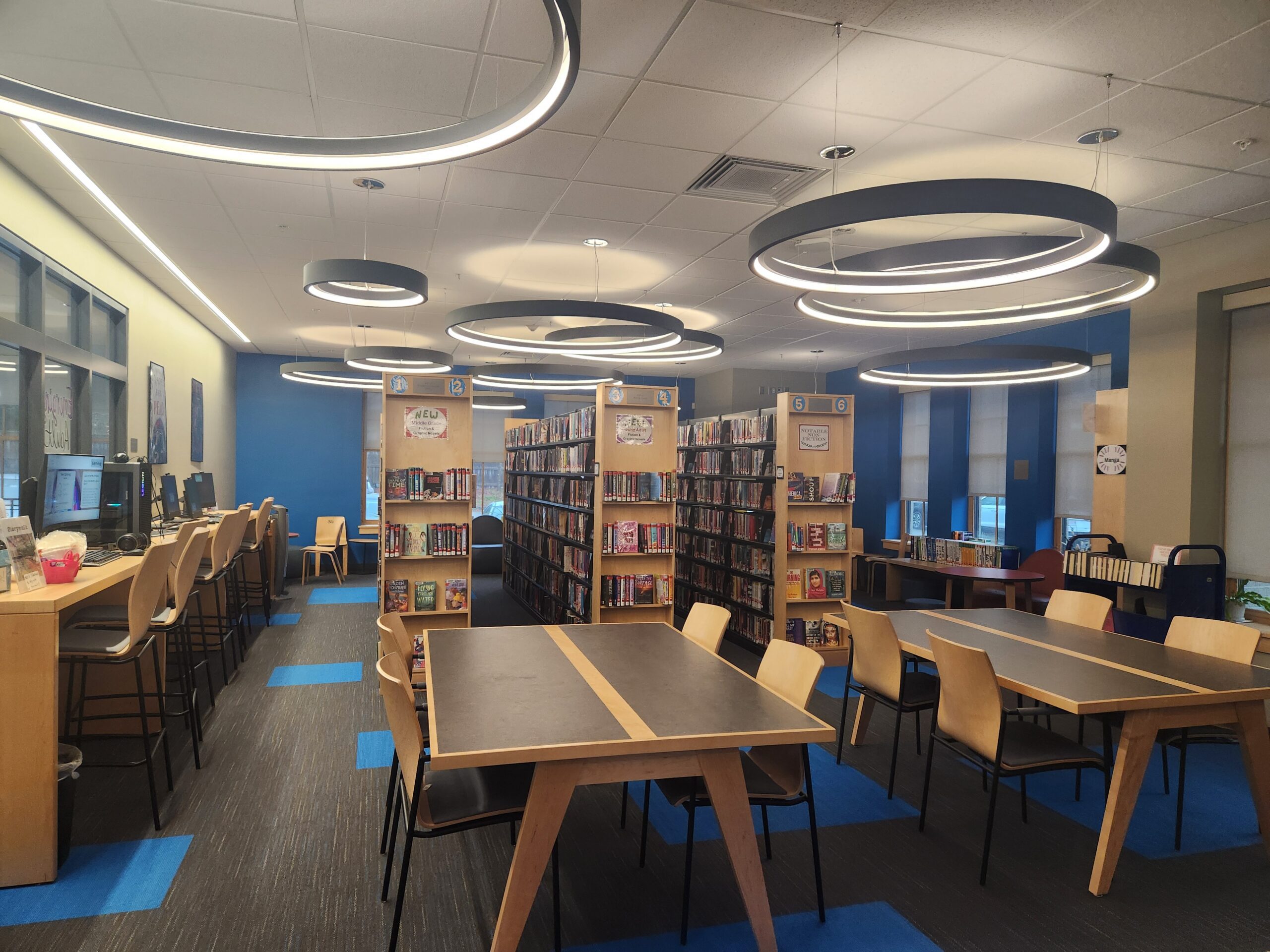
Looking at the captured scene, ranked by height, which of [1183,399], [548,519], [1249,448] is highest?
[1183,399]

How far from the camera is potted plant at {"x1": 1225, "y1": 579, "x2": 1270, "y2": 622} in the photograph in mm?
5555

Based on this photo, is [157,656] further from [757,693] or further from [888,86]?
[888,86]

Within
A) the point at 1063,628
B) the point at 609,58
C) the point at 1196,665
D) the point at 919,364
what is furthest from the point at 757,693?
the point at 919,364

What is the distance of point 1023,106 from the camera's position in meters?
3.77

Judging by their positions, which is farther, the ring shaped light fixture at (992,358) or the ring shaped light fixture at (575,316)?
the ring shaped light fixture at (992,358)

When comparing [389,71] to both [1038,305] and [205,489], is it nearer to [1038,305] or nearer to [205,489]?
[1038,305]

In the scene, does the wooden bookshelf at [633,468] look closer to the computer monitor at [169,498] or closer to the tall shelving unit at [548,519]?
the tall shelving unit at [548,519]

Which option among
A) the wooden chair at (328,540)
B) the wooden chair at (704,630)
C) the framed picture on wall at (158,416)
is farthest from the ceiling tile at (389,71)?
the wooden chair at (328,540)

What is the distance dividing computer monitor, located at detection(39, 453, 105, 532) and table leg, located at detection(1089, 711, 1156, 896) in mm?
5562

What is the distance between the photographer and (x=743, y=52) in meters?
3.33

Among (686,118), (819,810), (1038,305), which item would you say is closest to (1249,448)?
(1038,305)

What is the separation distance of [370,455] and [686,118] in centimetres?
1004

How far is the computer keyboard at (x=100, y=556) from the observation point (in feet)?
13.6

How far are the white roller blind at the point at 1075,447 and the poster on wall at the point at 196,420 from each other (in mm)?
10273
